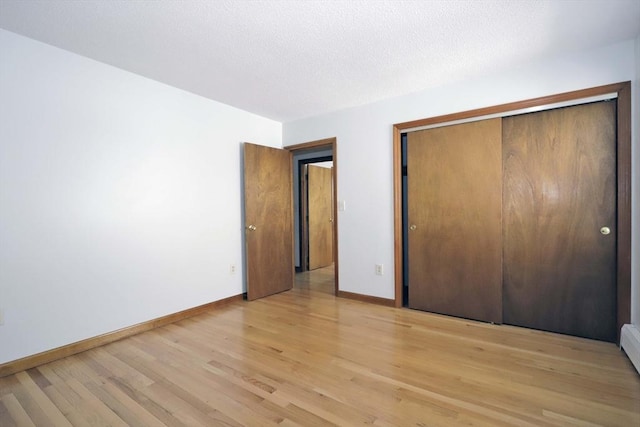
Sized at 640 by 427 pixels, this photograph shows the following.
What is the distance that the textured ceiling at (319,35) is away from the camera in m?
1.72

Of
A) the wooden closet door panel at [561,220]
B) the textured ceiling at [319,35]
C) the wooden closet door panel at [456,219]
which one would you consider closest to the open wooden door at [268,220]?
the textured ceiling at [319,35]

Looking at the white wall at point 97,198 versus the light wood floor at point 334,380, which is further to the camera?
the white wall at point 97,198

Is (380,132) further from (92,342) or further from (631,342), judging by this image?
(92,342)

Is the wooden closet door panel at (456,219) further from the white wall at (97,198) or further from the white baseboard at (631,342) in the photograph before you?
the white wall at (97,198)

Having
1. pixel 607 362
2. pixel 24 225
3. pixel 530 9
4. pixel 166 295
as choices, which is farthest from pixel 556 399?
pixel 24 225

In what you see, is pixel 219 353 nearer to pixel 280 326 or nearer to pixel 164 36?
pixel 280 326

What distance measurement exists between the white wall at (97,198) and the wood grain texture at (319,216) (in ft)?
7.17

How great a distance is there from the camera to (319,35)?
6.52 feet

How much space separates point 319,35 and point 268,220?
225 cm

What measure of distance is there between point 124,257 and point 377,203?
251 centimetres

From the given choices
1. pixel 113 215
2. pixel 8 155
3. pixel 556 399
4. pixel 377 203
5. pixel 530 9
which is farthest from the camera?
pixel 377 203

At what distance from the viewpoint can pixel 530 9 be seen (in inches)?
68.9

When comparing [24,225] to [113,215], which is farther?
[113,215]

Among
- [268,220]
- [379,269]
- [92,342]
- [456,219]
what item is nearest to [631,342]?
[456,219]
